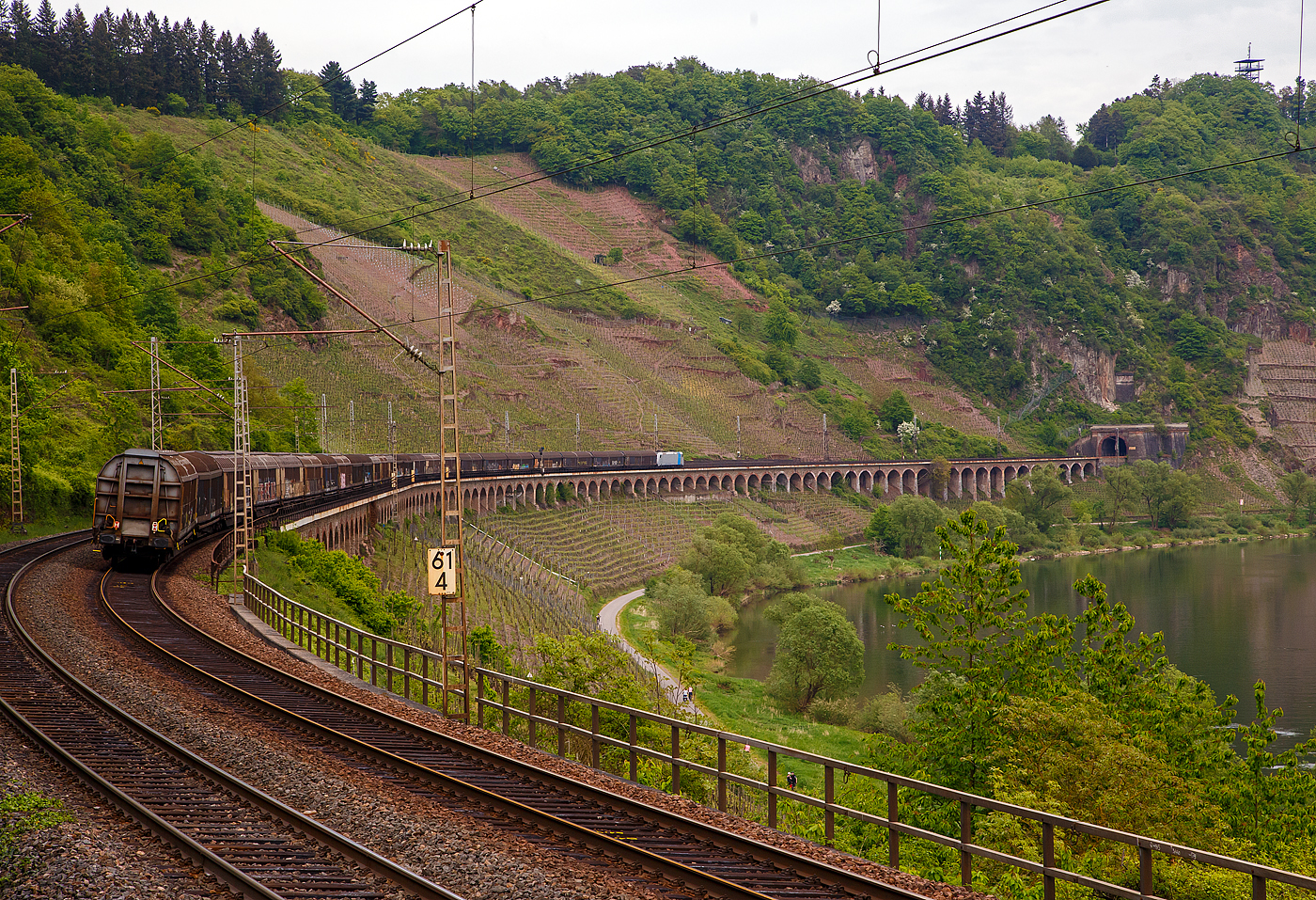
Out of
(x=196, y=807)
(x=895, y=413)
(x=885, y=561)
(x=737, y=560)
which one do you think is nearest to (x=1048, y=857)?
(x=196, y=807)

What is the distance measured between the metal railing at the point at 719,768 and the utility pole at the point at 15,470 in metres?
19.4

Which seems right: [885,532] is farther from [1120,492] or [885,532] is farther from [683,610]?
[683,610]

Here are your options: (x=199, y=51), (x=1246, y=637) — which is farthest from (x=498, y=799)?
(x=199, y=51)

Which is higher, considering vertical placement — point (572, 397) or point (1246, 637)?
point (572, 397)

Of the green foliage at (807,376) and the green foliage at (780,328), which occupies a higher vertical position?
the green foliage at (780,328)

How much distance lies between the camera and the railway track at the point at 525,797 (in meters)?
10.5

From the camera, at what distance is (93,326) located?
2758 inches

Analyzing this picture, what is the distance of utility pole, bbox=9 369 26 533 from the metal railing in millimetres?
19362

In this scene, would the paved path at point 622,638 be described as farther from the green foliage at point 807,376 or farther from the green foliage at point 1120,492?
the green foliage at point 807,376

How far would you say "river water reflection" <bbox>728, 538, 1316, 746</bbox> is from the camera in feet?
172

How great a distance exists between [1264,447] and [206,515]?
555 feet

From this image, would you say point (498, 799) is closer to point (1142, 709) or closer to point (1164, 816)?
point (1164, 816)

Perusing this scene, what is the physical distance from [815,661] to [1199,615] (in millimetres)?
34642

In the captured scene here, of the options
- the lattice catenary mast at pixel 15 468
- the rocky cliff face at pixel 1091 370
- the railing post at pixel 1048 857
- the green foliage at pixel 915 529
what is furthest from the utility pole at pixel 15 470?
the rocky cliff face at pixel 1091 370
